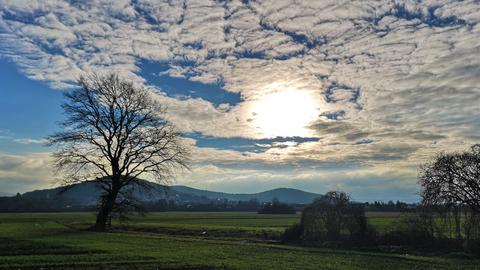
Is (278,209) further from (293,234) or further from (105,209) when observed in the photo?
(105,209)

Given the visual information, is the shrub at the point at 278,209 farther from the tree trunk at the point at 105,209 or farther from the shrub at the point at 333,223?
the tree trunk at the point at 105,209

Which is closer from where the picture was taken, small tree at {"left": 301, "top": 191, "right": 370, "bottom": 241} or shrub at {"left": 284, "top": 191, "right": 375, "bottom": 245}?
shrub at {"left": 284, "top": 191, "right": 375, "bottom": 245}

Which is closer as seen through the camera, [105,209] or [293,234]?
[293,234]

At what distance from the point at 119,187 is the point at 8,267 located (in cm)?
3549

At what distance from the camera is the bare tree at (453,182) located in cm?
4481

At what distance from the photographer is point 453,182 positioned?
150ft

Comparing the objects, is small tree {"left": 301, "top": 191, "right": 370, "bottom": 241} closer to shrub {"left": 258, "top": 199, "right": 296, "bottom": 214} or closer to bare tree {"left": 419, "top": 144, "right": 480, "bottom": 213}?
bare tree {"left": 419, "top": 144, "right": 480, "bottom": 213}

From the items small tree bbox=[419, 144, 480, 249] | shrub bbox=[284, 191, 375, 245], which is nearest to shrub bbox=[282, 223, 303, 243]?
shrub bbox=[284, 191, 375, 245]

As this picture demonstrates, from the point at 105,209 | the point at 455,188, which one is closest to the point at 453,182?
the point at 455,188

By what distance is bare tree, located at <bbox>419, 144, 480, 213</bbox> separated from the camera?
147 ft

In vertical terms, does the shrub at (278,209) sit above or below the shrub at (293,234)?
above

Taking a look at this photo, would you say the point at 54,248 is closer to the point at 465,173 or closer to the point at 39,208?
the point at 465,173

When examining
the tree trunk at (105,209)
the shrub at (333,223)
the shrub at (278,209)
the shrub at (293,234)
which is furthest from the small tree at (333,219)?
the shrub at (278,209)

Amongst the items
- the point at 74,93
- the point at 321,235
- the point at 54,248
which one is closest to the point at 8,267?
the point at 54,248
